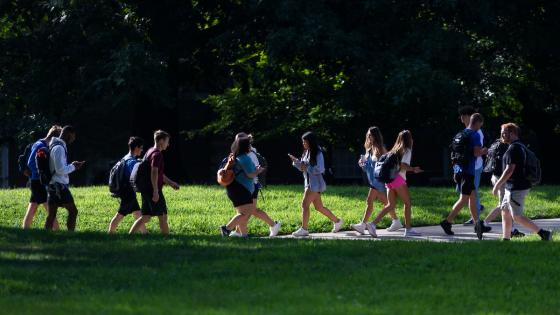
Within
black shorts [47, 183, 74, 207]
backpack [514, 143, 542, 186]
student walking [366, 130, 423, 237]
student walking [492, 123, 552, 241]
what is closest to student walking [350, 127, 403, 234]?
student walking [366, 130, 423, 237]

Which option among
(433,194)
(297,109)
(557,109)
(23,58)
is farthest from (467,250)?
(557,109)

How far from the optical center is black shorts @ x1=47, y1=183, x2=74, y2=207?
15.1m

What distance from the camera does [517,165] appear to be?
1393 cm

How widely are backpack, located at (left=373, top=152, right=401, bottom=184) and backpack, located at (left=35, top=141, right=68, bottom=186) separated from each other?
4.27 metres

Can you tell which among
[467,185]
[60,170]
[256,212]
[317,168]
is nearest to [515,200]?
[467,185]

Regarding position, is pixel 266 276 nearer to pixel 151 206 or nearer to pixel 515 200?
pixel 151 206

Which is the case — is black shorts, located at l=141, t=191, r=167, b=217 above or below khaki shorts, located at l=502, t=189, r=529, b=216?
below

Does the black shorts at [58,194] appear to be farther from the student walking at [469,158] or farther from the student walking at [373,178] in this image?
the student walking at [469,158]

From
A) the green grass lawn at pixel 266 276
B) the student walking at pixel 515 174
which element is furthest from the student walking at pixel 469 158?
the green grass lawn at pixel 266 276

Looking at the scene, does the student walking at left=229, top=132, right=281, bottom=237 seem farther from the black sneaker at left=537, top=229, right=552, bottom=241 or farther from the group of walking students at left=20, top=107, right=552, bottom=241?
the black sneaker at left=537, top=229, right=552, bottom=241

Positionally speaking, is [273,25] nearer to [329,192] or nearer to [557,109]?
[329,192]

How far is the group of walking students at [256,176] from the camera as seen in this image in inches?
555

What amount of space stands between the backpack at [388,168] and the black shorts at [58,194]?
4.13 m

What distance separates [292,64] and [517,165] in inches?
540
